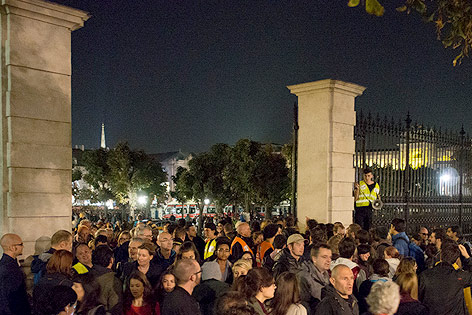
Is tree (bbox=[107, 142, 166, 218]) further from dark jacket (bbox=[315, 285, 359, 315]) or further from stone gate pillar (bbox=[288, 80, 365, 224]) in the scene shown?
dark jacket (bbox=[315, 285, 359, 315])

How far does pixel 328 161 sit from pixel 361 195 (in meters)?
1.34

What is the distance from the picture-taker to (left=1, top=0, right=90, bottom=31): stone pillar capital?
645cm

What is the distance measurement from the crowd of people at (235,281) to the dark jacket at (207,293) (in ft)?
0.04

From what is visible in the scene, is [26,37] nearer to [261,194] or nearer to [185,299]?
[185,299]

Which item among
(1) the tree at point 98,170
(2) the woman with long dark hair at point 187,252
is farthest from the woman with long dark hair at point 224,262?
(1) the tree at point 98,170

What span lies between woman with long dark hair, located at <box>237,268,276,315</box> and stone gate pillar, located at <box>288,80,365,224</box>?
263 inches

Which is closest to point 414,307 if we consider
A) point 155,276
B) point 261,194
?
point 155,276

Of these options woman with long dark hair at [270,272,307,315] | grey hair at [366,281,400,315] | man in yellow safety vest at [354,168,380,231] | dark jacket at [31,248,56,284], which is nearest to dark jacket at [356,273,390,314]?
woman with long dark hair at [270,272,307,315]

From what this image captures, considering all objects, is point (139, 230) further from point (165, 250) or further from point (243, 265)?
point (243, 265)

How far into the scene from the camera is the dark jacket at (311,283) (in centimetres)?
530

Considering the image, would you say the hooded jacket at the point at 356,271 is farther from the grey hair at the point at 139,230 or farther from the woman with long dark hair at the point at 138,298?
the grey hair at the point at 139,230

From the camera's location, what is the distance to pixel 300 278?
5.37 meters

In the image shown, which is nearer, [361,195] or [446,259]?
[446,259]

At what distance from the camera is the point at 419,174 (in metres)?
13.0
